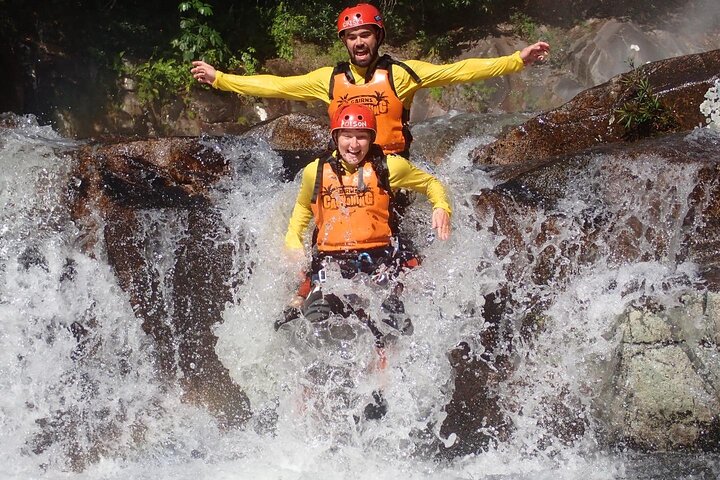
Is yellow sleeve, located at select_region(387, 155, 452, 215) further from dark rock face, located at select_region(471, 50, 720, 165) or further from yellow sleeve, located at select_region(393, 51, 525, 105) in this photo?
dark rock face, located at select_region(471, 50, 720, 165)

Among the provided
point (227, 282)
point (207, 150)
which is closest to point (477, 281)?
point (227, 282)

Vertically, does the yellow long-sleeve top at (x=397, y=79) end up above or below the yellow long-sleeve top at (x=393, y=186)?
above

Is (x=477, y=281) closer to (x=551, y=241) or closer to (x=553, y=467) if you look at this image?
(x=551, y=241)

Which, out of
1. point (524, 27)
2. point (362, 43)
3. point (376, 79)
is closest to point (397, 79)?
point (376, 79)

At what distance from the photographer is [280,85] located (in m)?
5.27

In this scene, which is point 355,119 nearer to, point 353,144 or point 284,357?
point 353,144

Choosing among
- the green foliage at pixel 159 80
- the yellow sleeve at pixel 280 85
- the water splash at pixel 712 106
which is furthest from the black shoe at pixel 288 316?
the green foliage at pixel 159 80

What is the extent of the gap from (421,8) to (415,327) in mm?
9541

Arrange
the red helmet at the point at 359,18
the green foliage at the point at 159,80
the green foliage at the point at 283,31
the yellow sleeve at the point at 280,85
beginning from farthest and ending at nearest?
the green foliage at the point at 283,31 < the green foliage at the point at 159,80 < the yellow sleeve at the point at 280,85 < the red helmet at the point at 359,18

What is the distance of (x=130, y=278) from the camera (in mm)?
5195

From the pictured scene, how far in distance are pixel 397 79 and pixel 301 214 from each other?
4.03ft

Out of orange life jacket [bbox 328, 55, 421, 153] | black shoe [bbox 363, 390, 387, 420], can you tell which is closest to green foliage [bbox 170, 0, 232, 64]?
orange life jacket [bbox 328, 55, 421, 153]

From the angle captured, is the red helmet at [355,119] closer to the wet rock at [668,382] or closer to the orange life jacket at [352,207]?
the orange life jacket at [352,207]

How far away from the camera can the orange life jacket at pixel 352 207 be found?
14.9 ft
